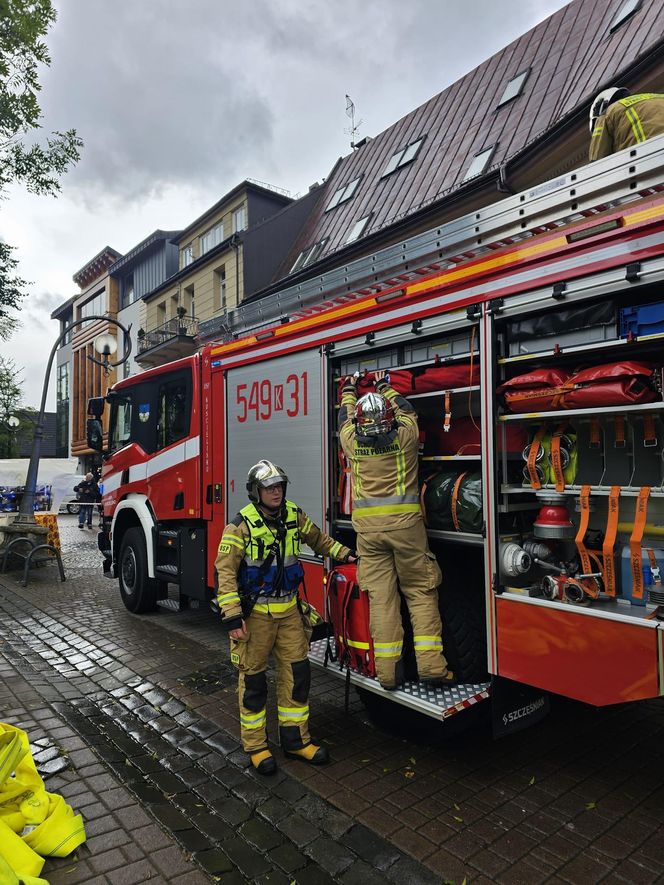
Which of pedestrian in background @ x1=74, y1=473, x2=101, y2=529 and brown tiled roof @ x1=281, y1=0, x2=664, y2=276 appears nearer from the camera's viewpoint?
brown tiled roof @ x1=281, y1=0, x2=664, y2=276

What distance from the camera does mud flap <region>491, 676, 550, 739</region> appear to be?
3.17 metres

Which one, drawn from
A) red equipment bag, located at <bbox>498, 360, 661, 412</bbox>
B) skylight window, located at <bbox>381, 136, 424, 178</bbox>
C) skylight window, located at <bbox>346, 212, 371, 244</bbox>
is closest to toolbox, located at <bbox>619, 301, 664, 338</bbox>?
red equipment bag, located at <bbox>498, 360, 661, 412</bbox>

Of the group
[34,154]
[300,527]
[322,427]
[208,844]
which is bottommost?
[208,844]

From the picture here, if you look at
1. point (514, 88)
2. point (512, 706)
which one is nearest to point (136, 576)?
point (512, 706)

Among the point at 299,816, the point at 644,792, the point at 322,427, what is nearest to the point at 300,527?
the point at 322,427

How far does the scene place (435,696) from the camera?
3.25 meters

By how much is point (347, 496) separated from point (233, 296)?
17469 mm

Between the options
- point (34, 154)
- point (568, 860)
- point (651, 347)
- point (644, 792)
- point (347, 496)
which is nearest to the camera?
point (568, 860)

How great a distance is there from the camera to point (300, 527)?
3.74 m

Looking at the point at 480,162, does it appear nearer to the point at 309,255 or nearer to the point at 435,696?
the point at 309,255

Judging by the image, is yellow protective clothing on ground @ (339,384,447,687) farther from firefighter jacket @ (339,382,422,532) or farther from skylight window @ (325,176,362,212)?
skylight window @ (325,176,362,212)

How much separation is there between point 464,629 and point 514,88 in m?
13.4

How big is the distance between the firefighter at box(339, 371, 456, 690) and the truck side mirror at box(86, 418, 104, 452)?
4700 mm

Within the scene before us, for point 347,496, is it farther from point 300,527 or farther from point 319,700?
point 319,700
